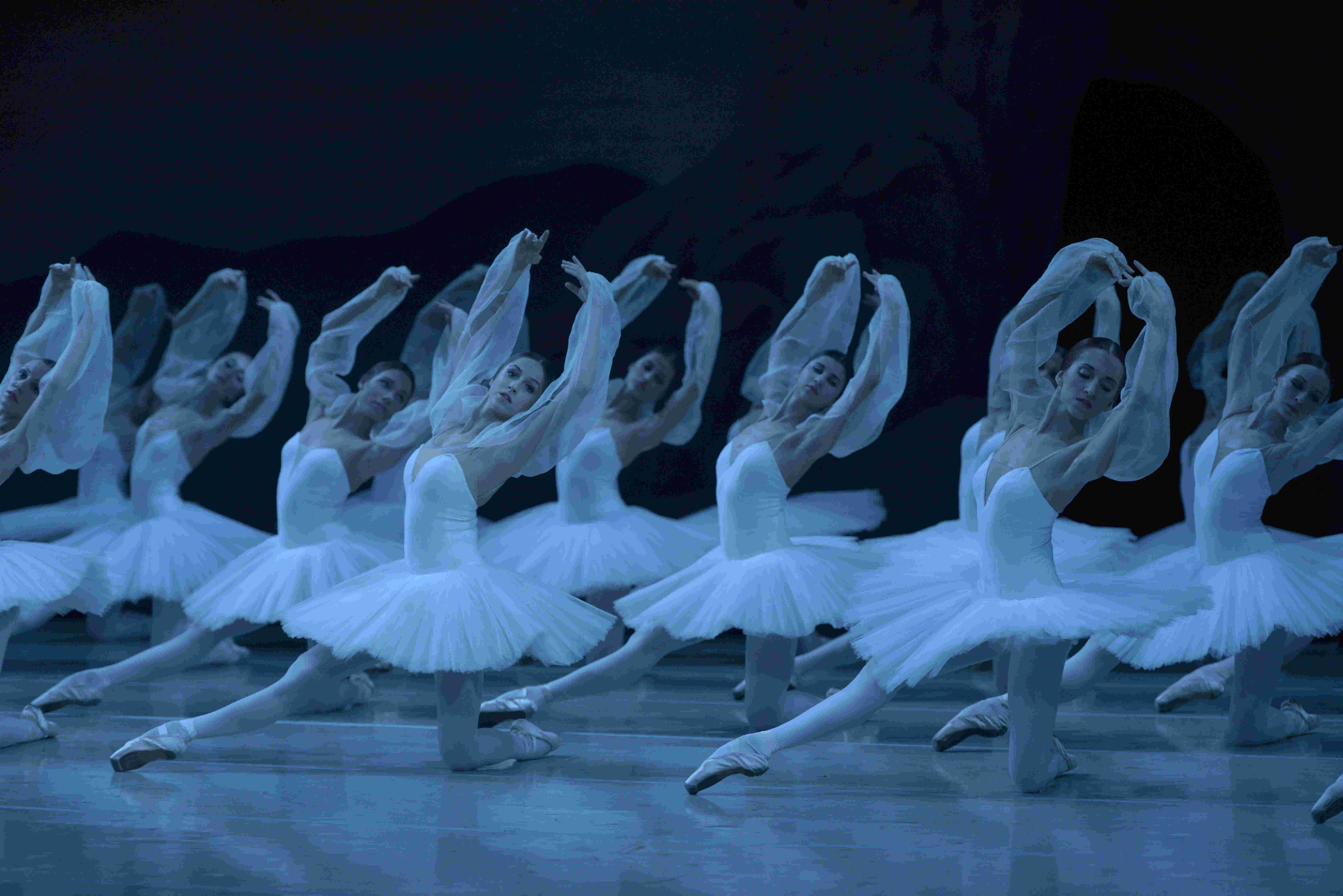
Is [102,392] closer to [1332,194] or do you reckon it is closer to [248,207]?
[248,207]

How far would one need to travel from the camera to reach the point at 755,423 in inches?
162

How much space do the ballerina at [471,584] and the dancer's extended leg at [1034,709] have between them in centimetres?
96

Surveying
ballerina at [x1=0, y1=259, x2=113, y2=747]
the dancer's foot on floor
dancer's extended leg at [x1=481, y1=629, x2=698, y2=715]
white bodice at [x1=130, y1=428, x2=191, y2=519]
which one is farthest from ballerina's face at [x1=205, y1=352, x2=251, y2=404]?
dancer's extended leg at [x1=481, y1=629, x2=698, y2=715]

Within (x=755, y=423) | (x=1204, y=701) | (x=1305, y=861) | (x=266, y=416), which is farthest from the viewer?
(x=266, y=416)

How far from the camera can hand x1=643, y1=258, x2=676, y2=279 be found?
14.1 feet

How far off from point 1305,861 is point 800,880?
0.94 m

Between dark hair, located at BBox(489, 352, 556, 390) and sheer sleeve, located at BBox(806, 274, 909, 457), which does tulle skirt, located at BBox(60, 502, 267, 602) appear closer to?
dark hair, located at BBox(489, 352, 556, 390)

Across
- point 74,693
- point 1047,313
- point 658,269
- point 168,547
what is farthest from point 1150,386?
point 168,547

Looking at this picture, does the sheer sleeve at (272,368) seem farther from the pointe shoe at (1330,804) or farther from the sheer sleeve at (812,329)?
the pointe shoe at (1330,804)

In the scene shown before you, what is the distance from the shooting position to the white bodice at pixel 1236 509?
363 centimetres

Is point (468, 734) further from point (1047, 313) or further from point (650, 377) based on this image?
point (650, 377)

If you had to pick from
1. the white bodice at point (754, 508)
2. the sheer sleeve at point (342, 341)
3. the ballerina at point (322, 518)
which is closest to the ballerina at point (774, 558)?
the white bodice at point (754, 508)

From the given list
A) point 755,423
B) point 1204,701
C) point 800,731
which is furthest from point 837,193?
point 800,731

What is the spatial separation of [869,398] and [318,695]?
66.1 inches
